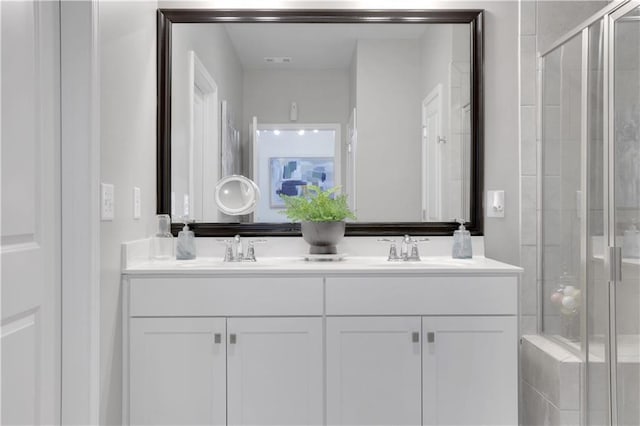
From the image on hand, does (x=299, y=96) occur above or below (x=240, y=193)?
above

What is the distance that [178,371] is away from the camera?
1807 mm

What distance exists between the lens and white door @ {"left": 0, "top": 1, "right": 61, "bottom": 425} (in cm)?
128

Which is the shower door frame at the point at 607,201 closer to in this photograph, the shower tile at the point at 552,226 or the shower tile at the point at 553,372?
the shower tile at the point at 553,372

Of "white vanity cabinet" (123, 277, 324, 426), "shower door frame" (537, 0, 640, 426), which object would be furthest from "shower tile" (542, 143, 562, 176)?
"white vanity cabinet" (123, 277, 324, 426)

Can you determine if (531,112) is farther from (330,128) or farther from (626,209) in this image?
(330,128)

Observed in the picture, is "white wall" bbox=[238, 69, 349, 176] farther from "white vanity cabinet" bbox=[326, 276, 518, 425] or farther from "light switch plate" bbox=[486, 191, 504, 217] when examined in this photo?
"white vanity cabinet" bbox=[326, 276, 518, 425]

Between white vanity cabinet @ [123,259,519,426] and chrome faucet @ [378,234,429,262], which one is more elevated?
chrome faucet @ [378,234,429,262]

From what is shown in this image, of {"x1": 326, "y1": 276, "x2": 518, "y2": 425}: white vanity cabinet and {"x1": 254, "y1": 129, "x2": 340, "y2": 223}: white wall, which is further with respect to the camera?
{"x1": 254, "y1": 129, "x2": 340, "y2": 223}: white wall

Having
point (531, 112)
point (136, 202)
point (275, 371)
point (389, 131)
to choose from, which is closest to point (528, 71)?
point (531, 112)

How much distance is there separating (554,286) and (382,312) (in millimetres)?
772

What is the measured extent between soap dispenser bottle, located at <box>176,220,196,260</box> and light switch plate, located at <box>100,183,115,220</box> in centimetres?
49

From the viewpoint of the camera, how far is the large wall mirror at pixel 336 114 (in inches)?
89.8

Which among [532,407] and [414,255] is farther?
[414,255]

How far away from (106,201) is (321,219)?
90 cm
